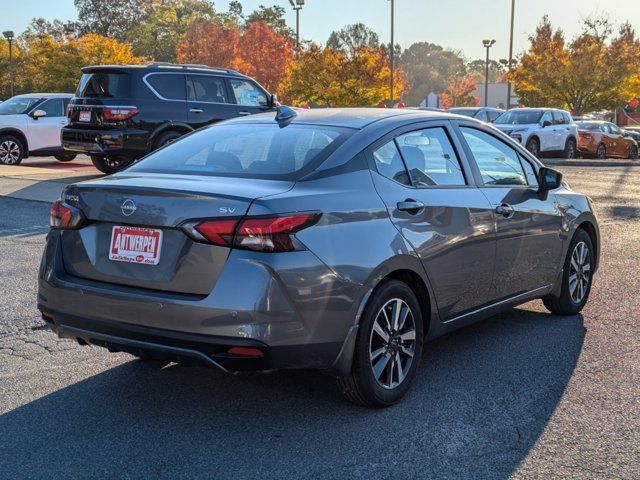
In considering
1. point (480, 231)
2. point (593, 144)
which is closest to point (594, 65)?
point (593, 144)

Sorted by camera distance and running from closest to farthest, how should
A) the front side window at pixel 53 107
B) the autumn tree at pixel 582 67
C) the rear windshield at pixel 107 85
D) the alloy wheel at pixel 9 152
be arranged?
the rear windshield at pixel 107 85 → the alloy wheel at pixel 9 152 → the front side window at pixel 53 107 → the autumn tree at pixel 582 67

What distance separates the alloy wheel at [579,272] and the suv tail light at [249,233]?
11.0 feet

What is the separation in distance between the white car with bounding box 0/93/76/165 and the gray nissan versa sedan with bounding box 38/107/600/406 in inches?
646

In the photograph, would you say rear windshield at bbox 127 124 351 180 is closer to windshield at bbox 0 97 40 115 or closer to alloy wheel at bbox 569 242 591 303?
alloy wheel at bbox 569 242 591 303

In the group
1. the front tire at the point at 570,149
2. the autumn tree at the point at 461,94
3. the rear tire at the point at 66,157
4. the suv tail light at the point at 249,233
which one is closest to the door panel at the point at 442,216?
the suv tail light at the point at 249,233

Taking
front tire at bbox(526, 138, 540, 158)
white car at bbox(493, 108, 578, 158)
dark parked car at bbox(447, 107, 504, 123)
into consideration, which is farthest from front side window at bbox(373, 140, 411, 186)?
dark parked car at bbox(447, 107, 504, 123)

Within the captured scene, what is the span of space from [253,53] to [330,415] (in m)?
61.9

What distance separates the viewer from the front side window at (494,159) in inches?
224

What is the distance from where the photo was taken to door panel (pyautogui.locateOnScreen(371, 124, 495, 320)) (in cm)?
476

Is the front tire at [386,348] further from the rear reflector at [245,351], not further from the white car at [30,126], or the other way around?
the white car at [30,126]

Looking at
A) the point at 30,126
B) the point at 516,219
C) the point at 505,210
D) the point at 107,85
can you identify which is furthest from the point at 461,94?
the point at 505,210

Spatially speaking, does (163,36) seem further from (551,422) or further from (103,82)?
(551,422)

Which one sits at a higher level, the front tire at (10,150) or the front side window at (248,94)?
the front side window at (248,94)

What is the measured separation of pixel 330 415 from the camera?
177 inches
